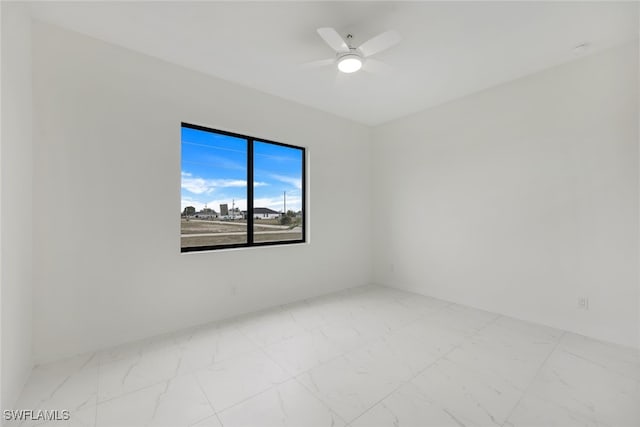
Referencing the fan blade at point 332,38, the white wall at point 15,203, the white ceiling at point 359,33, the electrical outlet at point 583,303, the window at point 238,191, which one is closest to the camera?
the white wall at point 15,203

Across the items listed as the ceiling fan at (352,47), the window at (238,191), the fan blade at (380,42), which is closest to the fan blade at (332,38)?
the ceiling fan at (352,47)

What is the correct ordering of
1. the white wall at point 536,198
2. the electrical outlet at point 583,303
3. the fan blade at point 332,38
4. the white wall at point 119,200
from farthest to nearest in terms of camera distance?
the electrical outlet at point 583,303 < the white wall at point 536,198 < the white wall at point 119,200 < the fan blade at point 332,38

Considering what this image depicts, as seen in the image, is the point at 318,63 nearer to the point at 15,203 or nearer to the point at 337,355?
the point at 15,203

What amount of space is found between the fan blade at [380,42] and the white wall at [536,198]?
1939 mm

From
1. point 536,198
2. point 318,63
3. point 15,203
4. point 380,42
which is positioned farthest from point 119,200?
point 536,198

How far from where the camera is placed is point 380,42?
200cm

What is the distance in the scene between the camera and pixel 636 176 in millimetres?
2348

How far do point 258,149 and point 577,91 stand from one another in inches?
134

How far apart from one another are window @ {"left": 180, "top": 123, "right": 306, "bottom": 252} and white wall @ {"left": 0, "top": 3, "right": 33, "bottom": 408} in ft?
3.73

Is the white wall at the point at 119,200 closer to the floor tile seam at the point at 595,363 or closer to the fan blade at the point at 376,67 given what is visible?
the fan blade at the point at 376,67

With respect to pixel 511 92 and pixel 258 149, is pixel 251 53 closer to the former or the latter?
pixel 258 149

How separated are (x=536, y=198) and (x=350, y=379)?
265 centimetres

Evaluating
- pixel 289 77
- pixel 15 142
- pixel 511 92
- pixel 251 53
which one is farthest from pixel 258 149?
pixel 511 92

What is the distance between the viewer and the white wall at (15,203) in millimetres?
1559
